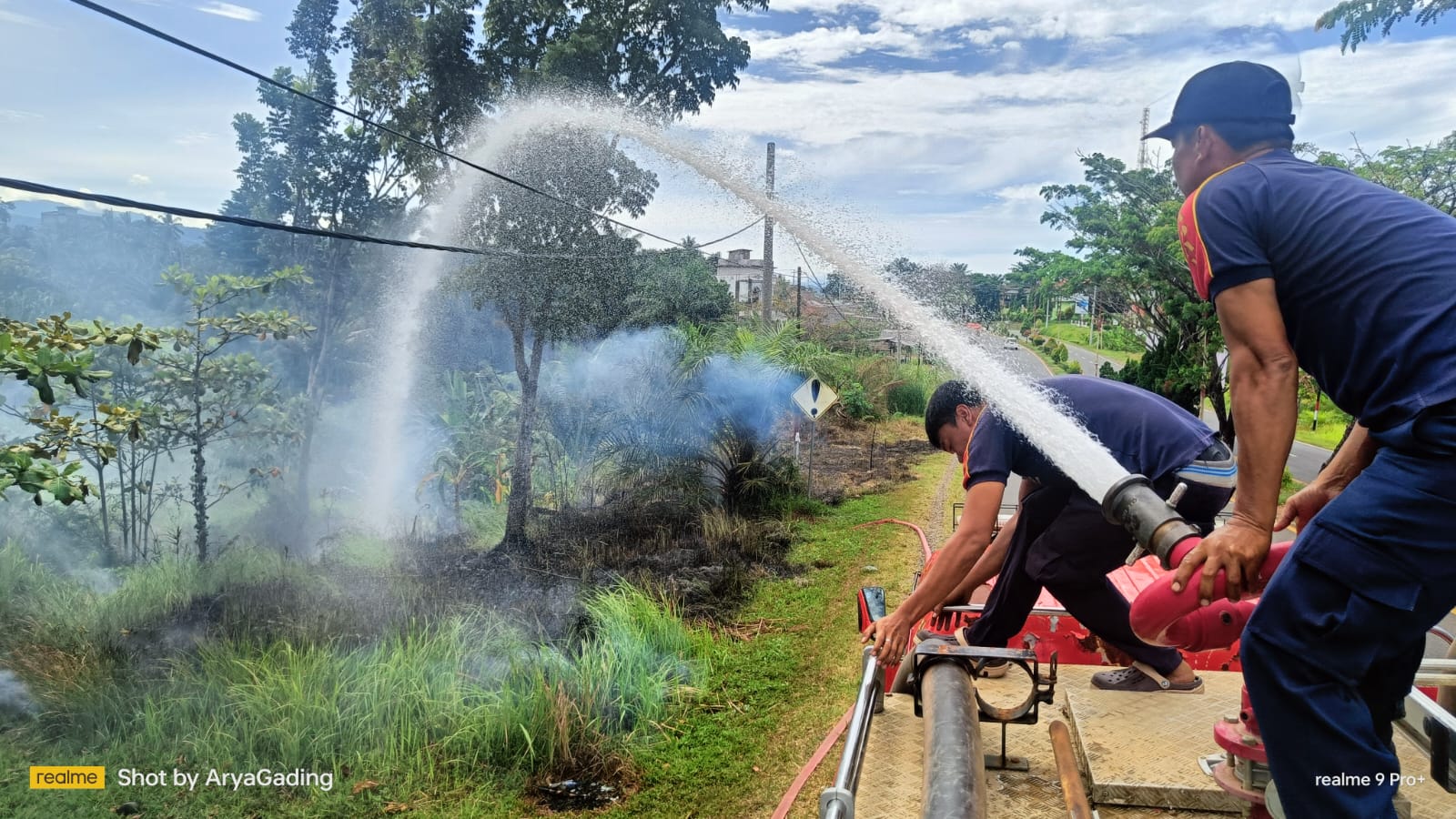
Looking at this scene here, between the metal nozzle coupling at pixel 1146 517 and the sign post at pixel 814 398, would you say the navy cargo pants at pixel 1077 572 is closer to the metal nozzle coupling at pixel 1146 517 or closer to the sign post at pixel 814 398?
the metal nozzle coupling at pixel 1146 517

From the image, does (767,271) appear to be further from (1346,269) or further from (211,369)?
(1346,269)

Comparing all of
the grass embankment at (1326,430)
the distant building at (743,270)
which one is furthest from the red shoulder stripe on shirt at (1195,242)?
the distant building at (743,270)

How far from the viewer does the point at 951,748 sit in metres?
1.75

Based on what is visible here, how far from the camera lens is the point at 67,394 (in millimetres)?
5688

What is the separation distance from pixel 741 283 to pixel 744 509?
15379mm

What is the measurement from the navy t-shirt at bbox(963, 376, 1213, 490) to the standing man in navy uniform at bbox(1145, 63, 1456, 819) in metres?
1.23

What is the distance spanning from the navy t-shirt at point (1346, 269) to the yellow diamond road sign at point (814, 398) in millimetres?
9989

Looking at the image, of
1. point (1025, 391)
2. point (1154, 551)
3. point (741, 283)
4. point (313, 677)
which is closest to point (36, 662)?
point (313, 677)

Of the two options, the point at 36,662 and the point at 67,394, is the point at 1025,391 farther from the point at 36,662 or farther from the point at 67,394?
the point at 67,394

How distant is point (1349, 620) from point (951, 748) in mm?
766

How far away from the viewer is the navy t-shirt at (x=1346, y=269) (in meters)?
1.44

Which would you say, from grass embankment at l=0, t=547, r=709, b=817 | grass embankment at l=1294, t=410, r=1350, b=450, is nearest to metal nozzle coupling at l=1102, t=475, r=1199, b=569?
grass embankment at l=0, t=547, r=709, b=817

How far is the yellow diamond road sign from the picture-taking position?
1171 cm

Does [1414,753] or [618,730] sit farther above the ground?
[1414,753]
